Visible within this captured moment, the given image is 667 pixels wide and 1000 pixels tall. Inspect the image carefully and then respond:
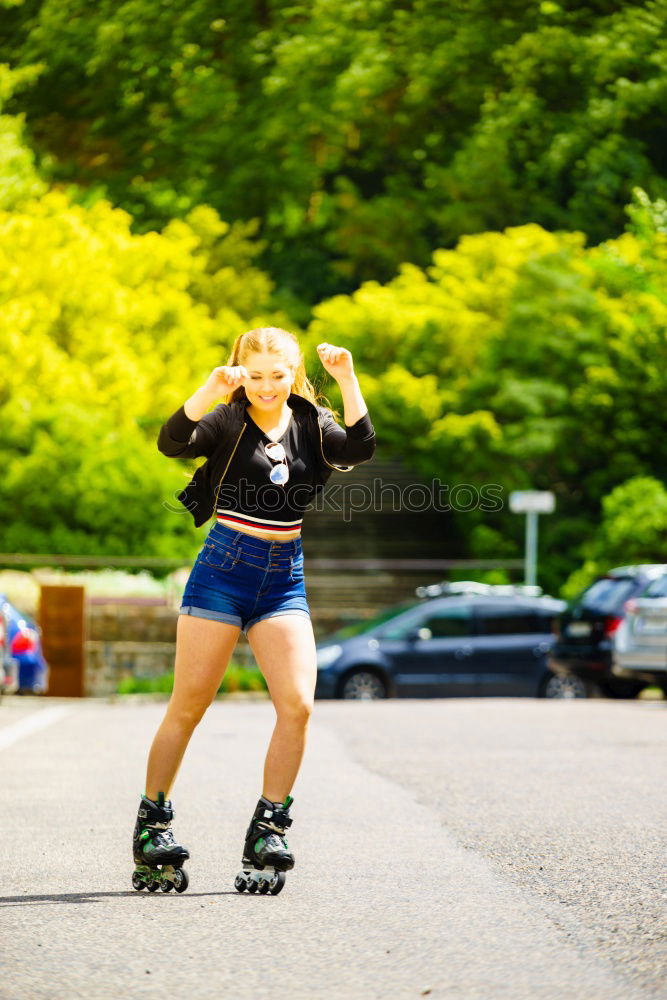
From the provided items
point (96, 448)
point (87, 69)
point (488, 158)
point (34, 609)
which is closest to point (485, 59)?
point (488, 158)

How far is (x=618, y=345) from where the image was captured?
3042 centimetres

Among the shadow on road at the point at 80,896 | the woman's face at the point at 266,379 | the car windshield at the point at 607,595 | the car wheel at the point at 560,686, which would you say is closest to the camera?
the shadow on road at the point at 80,896

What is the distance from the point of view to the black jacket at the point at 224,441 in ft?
17.3

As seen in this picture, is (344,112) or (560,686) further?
(344,112)

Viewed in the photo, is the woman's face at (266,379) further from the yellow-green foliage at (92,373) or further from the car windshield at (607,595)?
the yellow-green foliage at (92,373)

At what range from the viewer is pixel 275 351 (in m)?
5.49

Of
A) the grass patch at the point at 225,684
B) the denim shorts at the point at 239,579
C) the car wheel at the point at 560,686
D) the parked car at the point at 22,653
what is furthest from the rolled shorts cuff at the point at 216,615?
the grass patch at the point at 225,684

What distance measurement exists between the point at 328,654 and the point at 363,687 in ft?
1.94

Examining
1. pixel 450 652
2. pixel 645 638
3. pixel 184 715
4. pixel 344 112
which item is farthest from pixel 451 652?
pixel 344 112

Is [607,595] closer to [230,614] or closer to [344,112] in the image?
[230,614]

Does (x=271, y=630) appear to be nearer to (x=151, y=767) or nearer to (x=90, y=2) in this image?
(x=151, y=767)

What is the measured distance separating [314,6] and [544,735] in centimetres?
4654

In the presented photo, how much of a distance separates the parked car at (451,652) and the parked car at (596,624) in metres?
0.83

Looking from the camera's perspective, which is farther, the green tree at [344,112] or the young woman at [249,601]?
the green tree at [344,112]
